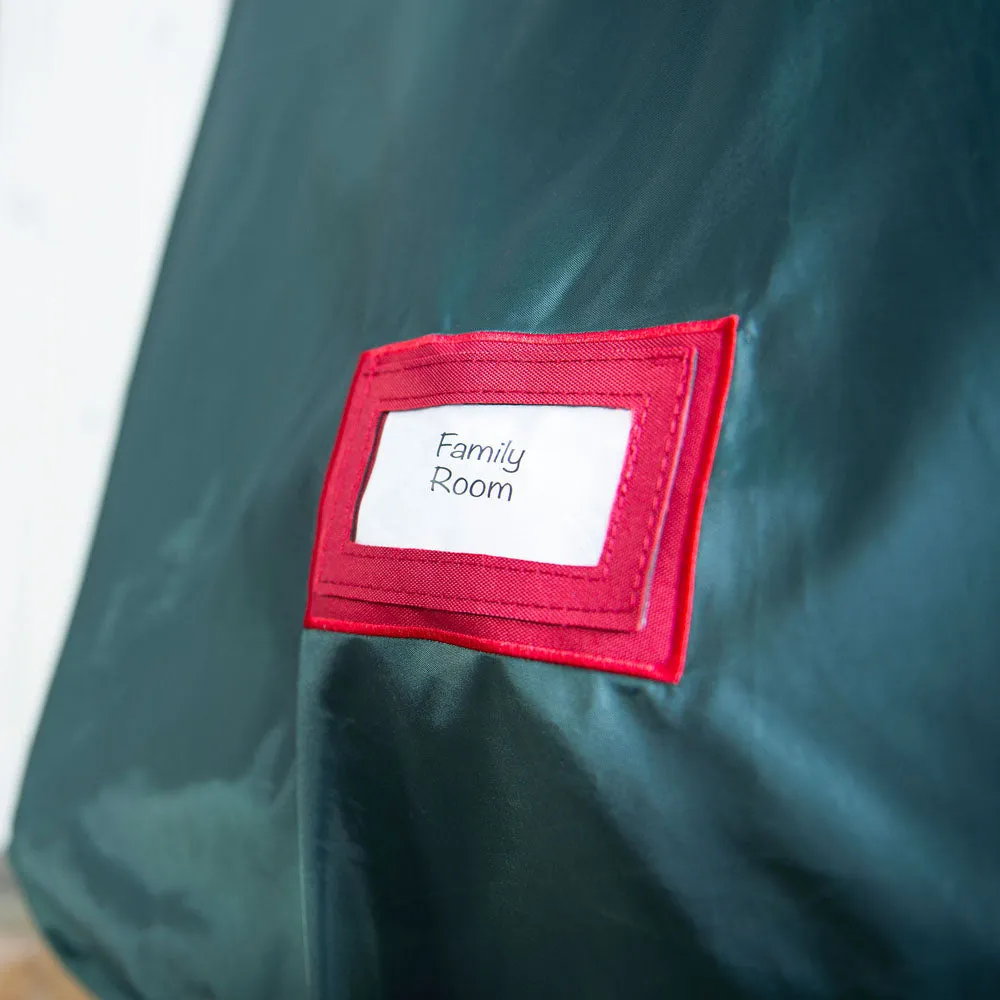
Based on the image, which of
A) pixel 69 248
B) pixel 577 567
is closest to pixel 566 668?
pixel 577 567

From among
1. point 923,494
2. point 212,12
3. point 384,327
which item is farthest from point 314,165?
point 923,494

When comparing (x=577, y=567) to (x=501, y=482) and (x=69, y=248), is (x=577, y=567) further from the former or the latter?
(x=69, y=248)

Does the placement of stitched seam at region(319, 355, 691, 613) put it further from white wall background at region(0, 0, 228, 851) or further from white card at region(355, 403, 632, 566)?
white wall background at region(0, 0, 228, 851)

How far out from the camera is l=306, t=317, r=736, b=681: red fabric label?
0.34 meters

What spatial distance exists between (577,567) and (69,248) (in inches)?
20.5

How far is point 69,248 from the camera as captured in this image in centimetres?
70

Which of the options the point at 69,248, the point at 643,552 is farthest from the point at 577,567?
the point at 69,248

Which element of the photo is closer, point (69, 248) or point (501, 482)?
point (501, 482)

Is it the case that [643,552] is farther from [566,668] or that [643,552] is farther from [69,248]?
[69,248]

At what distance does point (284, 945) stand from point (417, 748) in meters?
0.15

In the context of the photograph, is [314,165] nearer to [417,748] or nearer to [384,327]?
[384,327]

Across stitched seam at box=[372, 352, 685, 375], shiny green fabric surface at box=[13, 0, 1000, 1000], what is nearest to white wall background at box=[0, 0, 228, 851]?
shiny green fabric surface at box=[13, 0, 1000, 1000]

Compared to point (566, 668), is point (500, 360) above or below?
above

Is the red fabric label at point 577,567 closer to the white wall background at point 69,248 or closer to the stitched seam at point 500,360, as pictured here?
the stitched seam at point 500,360
